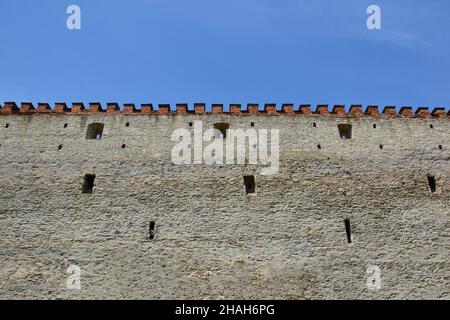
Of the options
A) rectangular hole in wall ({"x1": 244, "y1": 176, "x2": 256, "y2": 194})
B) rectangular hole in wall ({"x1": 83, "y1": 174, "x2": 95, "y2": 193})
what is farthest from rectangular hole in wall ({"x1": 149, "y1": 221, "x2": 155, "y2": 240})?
rectangular hole in wall ({"x1": 244, "y1": 176, "x2": 256, "y2": 194})

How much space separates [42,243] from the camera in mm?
13984

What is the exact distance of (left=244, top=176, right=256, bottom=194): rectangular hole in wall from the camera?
1509 centimetres

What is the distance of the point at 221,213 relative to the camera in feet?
47.8

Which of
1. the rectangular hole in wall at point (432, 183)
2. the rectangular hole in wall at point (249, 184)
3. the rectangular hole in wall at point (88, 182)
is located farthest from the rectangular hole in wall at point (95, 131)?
the rectangular hole in wall at point (432, 183)

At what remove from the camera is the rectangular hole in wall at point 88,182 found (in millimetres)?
15212

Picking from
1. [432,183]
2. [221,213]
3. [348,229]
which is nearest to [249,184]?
[221,213]

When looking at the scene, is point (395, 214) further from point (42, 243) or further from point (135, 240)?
point (42, 243)

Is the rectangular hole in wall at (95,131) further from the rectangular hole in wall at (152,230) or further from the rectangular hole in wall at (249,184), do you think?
the rectangular hole in wall at (249,184)

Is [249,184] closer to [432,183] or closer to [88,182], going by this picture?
[88,182]

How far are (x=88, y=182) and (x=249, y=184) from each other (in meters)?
5.05

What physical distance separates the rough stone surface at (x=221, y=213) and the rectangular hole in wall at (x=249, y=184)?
0.20m

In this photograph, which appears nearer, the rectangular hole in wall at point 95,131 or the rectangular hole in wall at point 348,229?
the rectangular hole in wall at point 348,229
